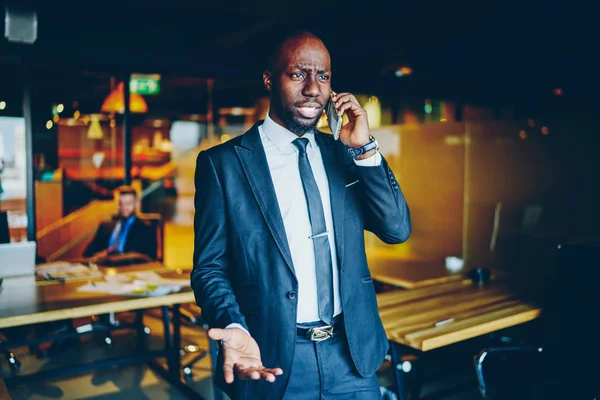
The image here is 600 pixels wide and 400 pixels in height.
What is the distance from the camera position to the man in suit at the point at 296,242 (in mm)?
1530

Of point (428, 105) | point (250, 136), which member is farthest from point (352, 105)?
point (428, 105)

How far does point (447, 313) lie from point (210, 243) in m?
1.87

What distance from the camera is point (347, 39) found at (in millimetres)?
5906

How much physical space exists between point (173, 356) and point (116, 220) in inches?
83.3

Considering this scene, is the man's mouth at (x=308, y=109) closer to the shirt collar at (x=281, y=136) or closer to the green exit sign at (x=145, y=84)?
the shirt collar at (x=281, y=136)

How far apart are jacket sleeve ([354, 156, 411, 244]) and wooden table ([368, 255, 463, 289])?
226 centimetres

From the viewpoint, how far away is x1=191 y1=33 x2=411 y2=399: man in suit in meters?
1.53

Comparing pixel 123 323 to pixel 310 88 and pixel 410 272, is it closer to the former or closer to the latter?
pixel 410 272

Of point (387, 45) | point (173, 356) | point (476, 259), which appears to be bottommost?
point (173, 356)

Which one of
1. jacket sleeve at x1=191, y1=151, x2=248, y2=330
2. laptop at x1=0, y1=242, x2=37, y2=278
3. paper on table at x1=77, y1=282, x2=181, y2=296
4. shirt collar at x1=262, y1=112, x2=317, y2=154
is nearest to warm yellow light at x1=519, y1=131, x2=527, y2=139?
paper on table at x1=77, y1=282, x2=181, y2=296

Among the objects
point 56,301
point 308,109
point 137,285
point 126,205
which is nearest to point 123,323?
point 126,205

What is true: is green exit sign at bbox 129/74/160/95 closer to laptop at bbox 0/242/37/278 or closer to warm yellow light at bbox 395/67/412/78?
warm yellow light at bbox 395/67/412/78

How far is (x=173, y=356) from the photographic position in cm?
405

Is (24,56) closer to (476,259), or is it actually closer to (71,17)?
(71,17)
